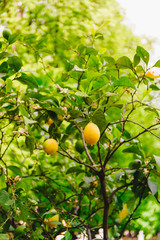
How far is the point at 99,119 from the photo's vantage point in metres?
0.75

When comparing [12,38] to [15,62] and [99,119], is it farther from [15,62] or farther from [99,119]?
[99,119]

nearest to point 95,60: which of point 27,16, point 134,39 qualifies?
point 27,16

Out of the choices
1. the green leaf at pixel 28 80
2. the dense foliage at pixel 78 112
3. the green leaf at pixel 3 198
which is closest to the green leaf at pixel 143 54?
the dense foliage at pixel 78 112

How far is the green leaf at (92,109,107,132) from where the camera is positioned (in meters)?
0.74

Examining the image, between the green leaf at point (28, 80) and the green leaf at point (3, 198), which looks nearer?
the green leaf at point (3, 198)

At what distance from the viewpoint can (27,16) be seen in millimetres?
4539

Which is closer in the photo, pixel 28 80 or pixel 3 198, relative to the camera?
pixel 3 198

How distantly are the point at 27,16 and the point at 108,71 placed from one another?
4.24 metres

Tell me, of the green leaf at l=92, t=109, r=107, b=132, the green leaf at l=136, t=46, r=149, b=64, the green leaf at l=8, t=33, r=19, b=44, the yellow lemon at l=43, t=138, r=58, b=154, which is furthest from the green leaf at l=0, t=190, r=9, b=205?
the green leaf at l=136, t=46, r=149, b=64

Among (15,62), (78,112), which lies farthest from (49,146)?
(15,62)

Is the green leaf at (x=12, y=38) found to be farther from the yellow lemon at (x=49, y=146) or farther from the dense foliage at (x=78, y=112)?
the yellow lemon at (x=49, y=146)

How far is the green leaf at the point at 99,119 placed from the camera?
29.1 inches

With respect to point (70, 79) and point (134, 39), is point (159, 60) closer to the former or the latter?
point (70, 79)

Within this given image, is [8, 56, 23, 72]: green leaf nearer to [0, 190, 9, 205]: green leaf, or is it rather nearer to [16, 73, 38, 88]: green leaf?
[16, 73, 38, 88]: green leaf
